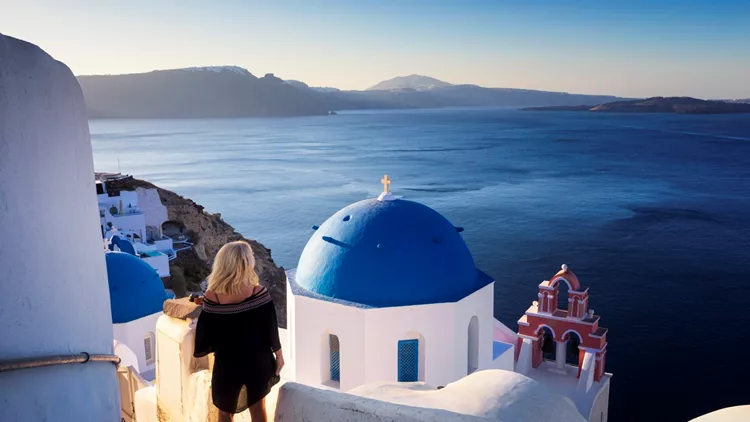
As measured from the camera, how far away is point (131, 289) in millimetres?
13672

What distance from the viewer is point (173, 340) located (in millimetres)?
4172

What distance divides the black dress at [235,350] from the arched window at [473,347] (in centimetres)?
641

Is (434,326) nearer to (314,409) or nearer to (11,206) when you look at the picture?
(314,409)

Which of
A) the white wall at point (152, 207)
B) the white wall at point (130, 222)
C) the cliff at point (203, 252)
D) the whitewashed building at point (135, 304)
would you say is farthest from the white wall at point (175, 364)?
the white wall at point (152, 207)

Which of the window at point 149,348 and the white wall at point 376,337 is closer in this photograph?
the white wall at point 376,337

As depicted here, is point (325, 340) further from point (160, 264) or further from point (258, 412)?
point (160, 264)

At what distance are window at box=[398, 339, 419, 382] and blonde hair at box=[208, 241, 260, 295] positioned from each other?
5656 millimetres

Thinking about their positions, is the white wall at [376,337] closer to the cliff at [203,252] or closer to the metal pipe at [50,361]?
the metal pipe at [50,361]

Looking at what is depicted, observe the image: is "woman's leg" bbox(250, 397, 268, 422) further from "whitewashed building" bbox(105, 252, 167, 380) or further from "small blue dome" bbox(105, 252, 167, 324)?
"small blue dome" bbox(105, 252, 167, 324)

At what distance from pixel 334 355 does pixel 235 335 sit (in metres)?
5.77

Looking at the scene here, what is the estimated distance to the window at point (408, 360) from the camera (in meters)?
8.80

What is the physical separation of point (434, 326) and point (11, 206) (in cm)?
683

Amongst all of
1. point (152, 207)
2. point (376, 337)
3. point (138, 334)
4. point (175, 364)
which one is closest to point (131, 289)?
point (138, 334)

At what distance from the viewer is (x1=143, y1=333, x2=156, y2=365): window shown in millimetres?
13750
